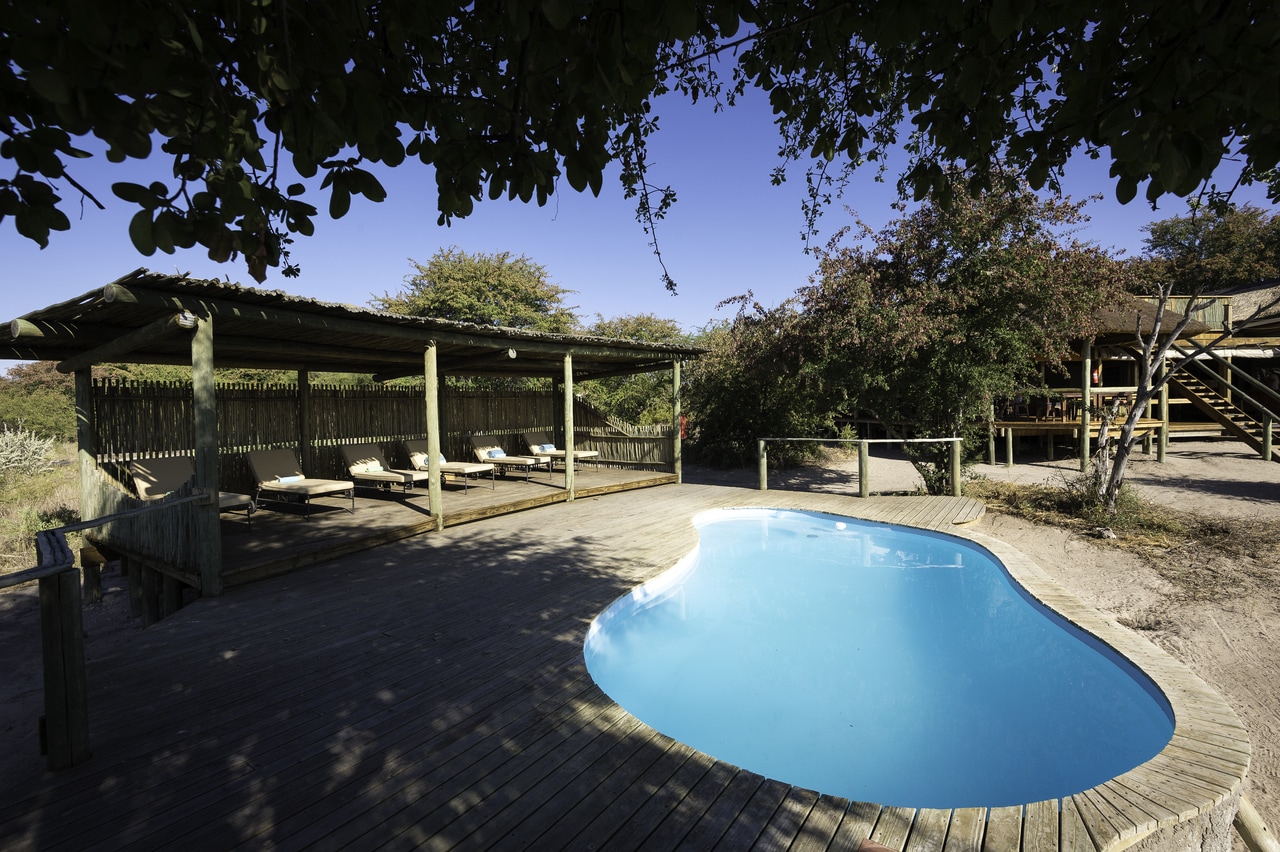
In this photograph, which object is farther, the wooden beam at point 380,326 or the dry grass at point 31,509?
the dry grass at point 31,509

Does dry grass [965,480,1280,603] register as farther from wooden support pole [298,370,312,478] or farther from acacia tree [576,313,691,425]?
wooden support pole [298,370,312,478]

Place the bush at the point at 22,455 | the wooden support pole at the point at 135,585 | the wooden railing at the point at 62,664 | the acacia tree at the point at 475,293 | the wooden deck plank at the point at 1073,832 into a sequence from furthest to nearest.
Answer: the acacia tree at the point at 475,293 < the bush at the point at 22,455 < the wooden support pole at the point at 135,585 < the wooden railing at the point at 62,664 < the wooden deck plank at the point at 1073,832

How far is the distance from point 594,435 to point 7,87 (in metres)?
11.8

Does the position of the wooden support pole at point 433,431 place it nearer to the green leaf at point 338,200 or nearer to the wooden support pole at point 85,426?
the wooden support pole at point 85,426

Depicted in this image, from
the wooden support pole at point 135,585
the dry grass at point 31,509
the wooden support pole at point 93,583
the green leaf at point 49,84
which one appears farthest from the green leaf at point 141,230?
the dry grass at point 31,509

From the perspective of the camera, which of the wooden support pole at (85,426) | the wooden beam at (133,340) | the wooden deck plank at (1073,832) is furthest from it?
the wooden support pole at (85,426)

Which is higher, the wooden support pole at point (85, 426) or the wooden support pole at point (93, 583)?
the wooden support pole at point (85, 426)

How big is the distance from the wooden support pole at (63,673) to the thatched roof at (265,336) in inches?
109

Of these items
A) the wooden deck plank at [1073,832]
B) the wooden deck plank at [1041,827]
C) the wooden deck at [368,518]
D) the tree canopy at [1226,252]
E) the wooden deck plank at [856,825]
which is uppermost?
the tree canopy at [1226,252]

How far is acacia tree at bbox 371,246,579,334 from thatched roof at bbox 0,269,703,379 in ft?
30.7

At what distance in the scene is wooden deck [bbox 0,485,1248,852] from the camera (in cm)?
210

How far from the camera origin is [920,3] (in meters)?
1.74

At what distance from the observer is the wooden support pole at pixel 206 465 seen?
15.8 ft

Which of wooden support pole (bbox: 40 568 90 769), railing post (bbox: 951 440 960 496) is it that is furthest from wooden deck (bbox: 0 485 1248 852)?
railing post (bbox: 951 440 960 496)
